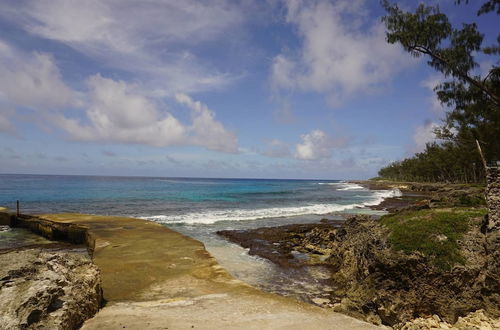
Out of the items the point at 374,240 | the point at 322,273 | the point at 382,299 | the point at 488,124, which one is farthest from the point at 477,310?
the point at 488,124

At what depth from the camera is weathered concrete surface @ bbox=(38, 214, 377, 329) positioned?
23.6 ft

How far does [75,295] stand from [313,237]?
1695 centimetres

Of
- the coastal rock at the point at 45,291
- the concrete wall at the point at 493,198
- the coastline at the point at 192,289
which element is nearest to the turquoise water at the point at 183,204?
the coastline at the point at 192,289

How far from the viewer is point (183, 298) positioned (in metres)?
8.82

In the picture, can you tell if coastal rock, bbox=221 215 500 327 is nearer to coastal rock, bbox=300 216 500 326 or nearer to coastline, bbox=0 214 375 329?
coastal rock, bbox=300 216 500 326

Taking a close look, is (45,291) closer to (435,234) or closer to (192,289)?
(192,289)

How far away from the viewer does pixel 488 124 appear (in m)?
38.8

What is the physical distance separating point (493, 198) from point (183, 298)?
37.6ft

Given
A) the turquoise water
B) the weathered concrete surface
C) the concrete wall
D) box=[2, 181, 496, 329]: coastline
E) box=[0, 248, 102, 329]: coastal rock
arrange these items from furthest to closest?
the turquoise water < the concrete wall < box=[2, 181, 496, 329]: coastline < the weathered concrete surface < box=[0, 248, 102, 329]: coastal rock

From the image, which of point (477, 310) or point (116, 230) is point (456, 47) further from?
point (116, 230)

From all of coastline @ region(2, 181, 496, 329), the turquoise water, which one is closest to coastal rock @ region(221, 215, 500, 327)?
coastline @ region(2, 181, 496, 329)

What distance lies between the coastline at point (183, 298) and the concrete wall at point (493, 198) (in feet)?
21.6

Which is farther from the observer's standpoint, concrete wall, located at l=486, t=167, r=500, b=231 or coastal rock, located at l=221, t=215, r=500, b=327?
concrete wall, located at l=486, t=167, r=500, b=231

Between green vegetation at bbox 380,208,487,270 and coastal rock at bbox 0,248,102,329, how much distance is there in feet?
34.0
